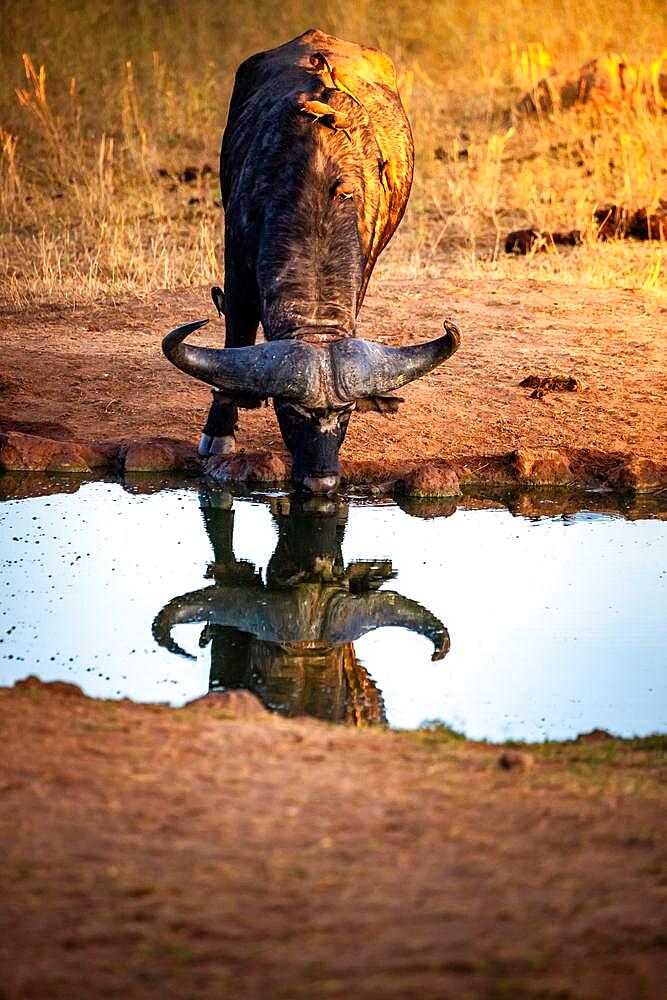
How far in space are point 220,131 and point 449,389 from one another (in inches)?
371

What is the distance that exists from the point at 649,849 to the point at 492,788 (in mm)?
468

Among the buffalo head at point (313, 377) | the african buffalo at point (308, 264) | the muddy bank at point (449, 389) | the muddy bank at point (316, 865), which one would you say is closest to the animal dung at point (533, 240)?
the muddy bank at point (449, 389)

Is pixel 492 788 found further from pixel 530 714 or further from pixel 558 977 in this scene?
pixel 530 714

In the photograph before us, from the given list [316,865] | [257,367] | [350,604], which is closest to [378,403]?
[257,367]

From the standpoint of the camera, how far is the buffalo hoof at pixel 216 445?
745 centimetres

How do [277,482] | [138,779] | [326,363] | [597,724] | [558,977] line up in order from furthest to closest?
[277,482]
[326,363]
[597,724]
[138,779]
[558,977]

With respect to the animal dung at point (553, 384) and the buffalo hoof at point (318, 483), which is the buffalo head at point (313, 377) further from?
the animal dung at point (553, 384)

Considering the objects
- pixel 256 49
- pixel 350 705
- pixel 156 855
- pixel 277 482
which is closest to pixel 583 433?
pixel 277 482

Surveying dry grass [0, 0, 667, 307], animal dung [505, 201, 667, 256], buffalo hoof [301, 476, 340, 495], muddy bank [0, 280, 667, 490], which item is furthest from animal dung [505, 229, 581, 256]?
buffalo hoof [301, 476, 340, 495]

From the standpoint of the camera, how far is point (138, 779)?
3.18 m

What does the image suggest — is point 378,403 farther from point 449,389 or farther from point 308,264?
point 449,389

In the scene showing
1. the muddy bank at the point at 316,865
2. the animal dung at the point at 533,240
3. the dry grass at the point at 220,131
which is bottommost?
the muddy bank at the point at 316,865

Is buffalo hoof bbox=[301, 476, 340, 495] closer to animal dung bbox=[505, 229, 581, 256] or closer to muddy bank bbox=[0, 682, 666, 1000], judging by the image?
muddy bank bbox=[0, 682, 666, 1000]

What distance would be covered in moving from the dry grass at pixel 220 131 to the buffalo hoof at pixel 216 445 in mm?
3434
